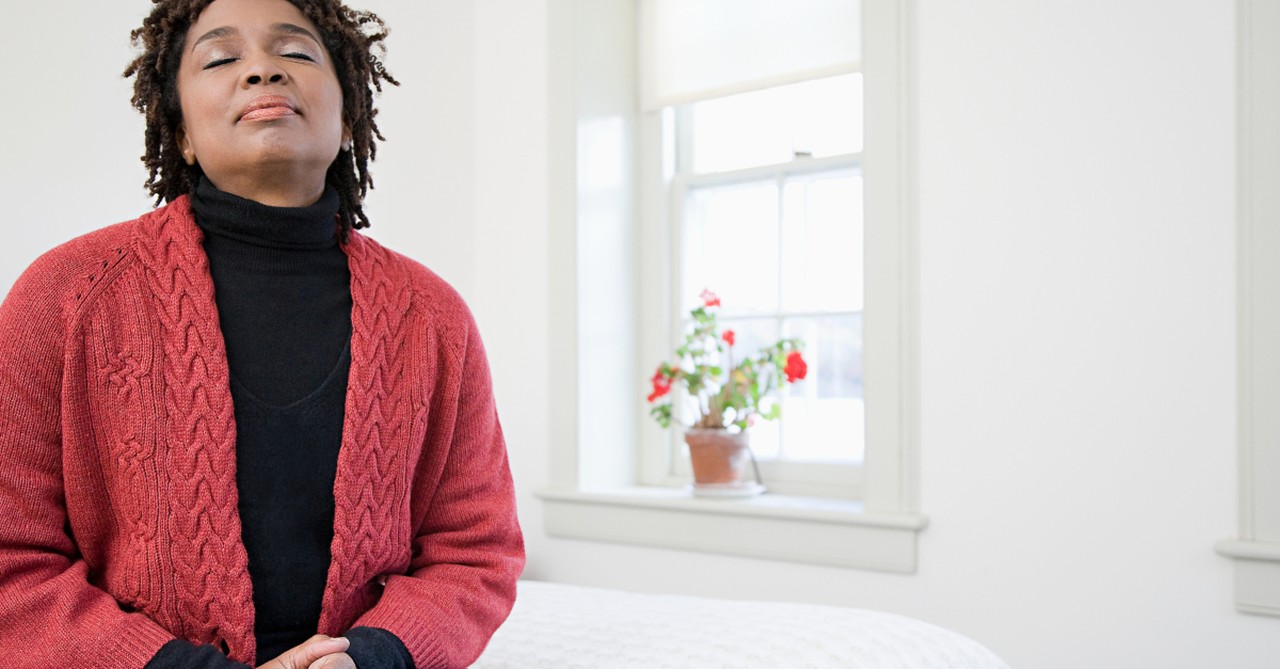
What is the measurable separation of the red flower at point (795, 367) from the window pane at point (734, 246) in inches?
11.4

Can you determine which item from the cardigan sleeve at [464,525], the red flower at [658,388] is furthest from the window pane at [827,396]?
the cardigan sleeve at [464,525]

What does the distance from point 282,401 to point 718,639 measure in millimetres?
750

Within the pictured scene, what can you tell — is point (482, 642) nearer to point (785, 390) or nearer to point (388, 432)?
point (388, 432)

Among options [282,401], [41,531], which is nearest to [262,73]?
[282,401]

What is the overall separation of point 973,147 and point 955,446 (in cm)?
62

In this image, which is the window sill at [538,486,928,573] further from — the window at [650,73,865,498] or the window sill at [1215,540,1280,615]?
the window sill at [1215,540,1280,615]

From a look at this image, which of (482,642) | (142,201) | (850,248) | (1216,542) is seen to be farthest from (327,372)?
(850,248)

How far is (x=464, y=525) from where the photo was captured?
131cm

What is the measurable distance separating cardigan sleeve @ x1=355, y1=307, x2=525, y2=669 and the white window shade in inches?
64.0

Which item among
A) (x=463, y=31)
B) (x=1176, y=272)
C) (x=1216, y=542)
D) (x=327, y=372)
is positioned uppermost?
(x=463, y=31)

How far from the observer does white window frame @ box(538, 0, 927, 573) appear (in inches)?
92.9

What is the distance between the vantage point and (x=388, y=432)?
3.94 ft

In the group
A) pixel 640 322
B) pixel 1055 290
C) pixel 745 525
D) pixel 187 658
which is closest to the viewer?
pixel 187 658

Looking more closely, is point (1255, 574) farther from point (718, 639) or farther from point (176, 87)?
point (176, 87)
